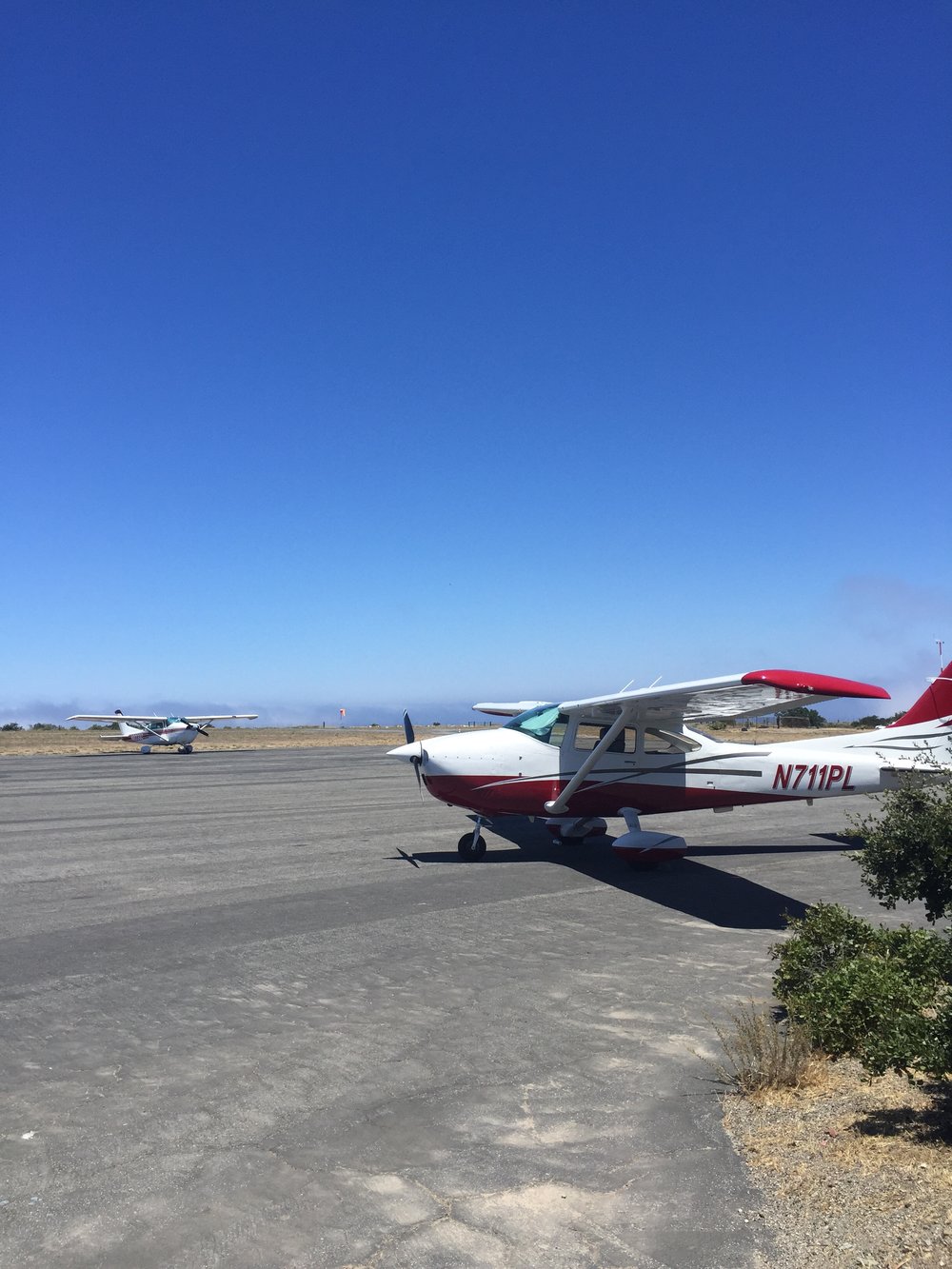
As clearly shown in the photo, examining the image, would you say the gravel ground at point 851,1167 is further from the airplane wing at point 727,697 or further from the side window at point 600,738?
the side window at point 600,738

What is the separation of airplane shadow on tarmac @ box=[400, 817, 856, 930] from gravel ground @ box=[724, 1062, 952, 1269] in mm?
3508

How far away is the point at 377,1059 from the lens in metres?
5.84

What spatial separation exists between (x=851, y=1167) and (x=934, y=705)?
38.6 ft

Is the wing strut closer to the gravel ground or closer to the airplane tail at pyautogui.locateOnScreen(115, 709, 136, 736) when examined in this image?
the gravel ground

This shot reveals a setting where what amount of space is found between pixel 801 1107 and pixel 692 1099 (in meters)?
0.64

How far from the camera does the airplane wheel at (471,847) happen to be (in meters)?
13.8

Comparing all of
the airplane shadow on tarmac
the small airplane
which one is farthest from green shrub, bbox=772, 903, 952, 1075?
the small airplane

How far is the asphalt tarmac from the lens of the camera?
3805 mm

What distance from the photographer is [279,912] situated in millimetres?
10227

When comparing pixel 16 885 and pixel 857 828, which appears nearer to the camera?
pixel 857 828

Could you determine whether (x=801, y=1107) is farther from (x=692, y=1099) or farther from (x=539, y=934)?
(x=539, y=934)

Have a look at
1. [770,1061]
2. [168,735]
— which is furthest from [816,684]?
[168,735]

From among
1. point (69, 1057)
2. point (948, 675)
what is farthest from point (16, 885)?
point (948, 675)

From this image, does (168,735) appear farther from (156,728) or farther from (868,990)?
(868,990)
